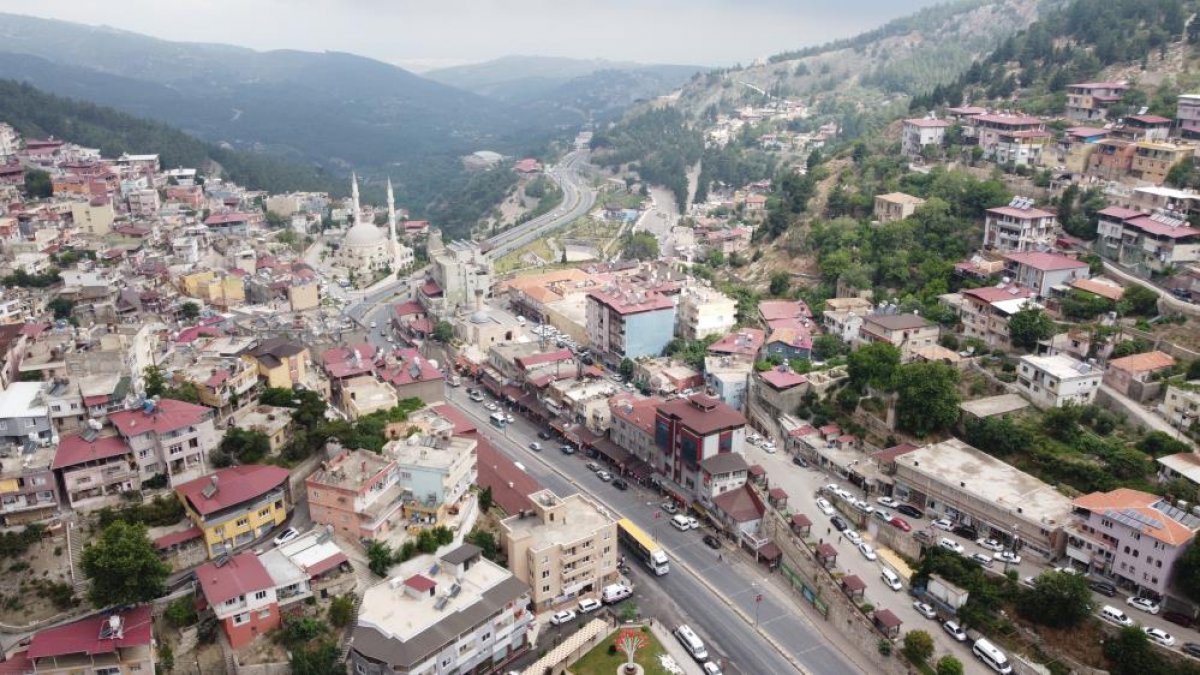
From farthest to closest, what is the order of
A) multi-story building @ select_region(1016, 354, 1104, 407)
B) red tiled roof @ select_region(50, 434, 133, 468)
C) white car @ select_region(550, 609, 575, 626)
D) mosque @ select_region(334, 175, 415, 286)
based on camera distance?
mosque @ select_region(334, 175, 415, 286), multi-story building @ select_region(1016, 354, 1104, 407), white car @ select_region(550, 609, 575, 626), red tiled roof @ select_region(50, 434, 133, 468)

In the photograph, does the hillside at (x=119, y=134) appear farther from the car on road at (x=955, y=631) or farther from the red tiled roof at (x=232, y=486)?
the car on road at (x=955, y=631)

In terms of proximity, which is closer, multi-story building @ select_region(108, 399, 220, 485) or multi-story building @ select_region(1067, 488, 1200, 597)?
multi-story building @ select_region(1067, 488, 1200, 597)

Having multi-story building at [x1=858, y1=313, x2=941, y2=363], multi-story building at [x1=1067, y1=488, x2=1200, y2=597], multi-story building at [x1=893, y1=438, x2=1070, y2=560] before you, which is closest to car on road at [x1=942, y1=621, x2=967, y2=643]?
multi-story building at [x1=893, y1=438, x2=1070, y2=560]

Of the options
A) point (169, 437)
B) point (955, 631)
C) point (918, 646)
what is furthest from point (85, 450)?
point (955, 631)

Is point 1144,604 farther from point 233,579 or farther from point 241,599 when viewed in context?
point 233,579

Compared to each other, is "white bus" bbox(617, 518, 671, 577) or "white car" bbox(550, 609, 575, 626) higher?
"white bus" bbox(617, 518, 671, 577)

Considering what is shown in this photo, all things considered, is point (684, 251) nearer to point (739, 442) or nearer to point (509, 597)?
point (739, 442)

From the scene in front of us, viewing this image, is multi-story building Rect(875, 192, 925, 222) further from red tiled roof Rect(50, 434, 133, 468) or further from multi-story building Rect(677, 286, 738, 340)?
red tiled roof Rect(50, 434, 133, 468)
